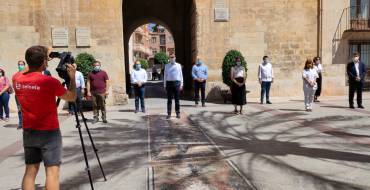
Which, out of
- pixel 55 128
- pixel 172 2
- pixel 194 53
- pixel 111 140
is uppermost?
pixel 172 2

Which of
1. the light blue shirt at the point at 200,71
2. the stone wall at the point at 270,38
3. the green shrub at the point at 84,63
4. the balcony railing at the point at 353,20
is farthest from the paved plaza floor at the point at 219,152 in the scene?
the balcony railing at the point at 353,20

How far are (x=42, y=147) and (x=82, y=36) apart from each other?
11.7 m

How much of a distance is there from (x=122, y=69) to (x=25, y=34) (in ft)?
12.3

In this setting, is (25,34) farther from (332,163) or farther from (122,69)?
(332,163)

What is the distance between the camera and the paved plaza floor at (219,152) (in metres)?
5.26

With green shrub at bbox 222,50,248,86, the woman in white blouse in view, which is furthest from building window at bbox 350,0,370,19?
the woman in white blouse

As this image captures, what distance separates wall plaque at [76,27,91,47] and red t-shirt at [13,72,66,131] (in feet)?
37.6

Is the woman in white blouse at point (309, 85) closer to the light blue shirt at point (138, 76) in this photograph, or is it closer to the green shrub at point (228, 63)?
the green shrub at point (228, 63)

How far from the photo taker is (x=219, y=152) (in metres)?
6.84

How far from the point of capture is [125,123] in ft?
35.1

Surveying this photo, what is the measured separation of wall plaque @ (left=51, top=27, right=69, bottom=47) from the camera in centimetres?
1493

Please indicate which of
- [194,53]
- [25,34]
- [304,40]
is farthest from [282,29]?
[25,34]

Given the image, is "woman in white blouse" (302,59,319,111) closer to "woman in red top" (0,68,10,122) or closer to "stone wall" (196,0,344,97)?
"stone wall" (196,0,344,97)

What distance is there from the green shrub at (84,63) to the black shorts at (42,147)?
1034cm
